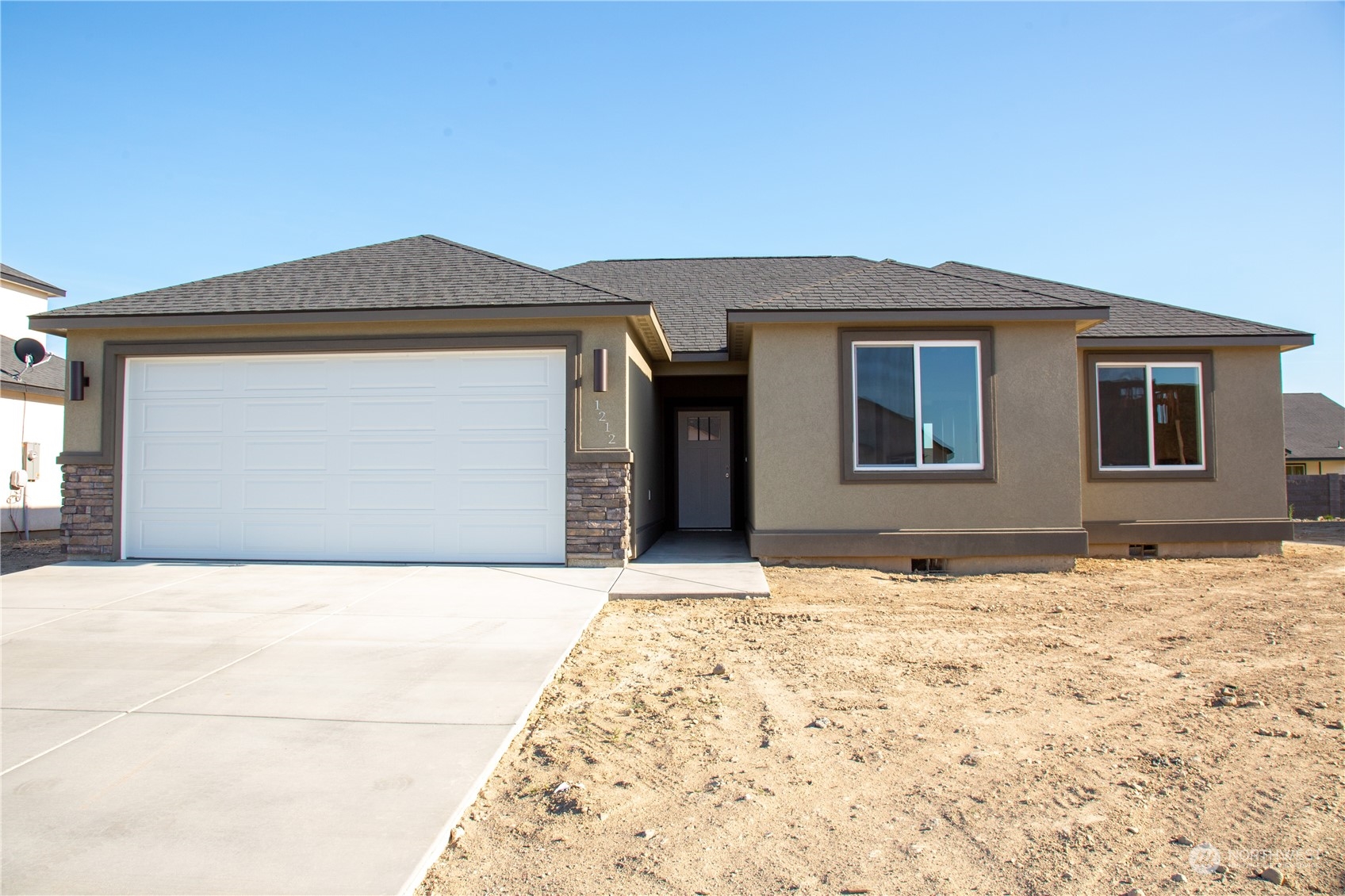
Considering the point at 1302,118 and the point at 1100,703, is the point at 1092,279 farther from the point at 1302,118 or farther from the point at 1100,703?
the point at 1100,703

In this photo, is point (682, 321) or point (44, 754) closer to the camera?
point (44, 754)

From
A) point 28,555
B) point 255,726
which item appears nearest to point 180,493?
point 28,555

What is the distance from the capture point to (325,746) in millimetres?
3395

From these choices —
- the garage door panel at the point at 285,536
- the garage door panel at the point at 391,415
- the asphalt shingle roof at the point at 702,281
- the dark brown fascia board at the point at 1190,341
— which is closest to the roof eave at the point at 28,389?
the garage door panel at the point at 285,536

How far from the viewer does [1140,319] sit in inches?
418

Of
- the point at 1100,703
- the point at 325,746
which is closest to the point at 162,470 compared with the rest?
the point at 325,746

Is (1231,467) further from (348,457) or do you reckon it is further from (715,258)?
(348,457)

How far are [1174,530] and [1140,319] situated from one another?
3.02 meters

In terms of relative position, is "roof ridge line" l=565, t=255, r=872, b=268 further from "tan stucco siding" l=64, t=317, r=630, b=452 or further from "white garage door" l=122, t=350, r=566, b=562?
"white garage door" l=122, t=350, r=566, b=562

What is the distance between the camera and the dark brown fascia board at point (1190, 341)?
32.9ft

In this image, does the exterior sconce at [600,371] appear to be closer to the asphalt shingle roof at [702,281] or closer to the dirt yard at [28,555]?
the asphalt shingle roof at [702,281]

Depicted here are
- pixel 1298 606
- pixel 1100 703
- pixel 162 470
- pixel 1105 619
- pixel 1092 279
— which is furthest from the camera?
pixel 1092 279

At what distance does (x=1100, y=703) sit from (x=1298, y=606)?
14.3 ft

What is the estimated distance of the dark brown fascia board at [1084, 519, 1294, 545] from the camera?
10.1 metres
